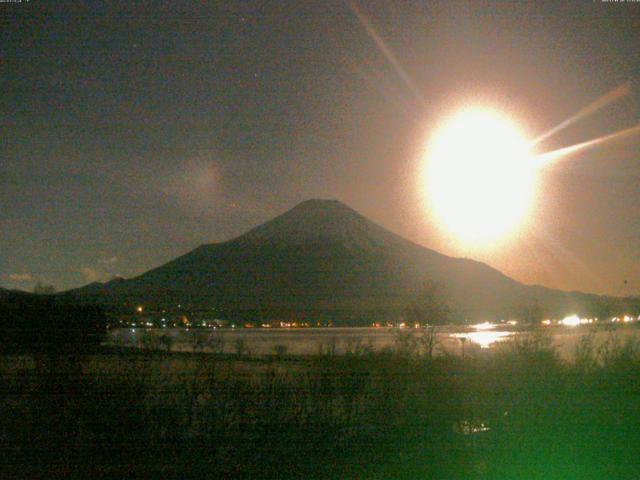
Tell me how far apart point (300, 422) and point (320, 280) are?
77.3 meters

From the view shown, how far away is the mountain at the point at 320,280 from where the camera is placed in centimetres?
5938

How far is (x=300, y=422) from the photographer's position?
997 centimetres

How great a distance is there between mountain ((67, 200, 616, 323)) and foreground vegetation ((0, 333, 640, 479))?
1320 inches

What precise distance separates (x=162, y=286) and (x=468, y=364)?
66.6 m

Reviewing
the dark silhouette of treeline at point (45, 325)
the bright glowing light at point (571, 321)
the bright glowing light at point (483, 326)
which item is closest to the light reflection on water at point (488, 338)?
the bright glowing light at point (571, 321)

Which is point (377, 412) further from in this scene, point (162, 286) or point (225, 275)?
point (225, 275)

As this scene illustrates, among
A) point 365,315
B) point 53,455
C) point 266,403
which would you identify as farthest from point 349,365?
point 365,315

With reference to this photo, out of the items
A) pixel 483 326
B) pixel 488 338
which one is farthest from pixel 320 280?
pixel 488 338

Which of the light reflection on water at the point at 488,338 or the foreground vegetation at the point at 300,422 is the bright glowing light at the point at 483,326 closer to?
the light reflection on water at the point at 488,338

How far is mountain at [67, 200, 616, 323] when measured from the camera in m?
59.4

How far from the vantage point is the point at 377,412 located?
419 inches

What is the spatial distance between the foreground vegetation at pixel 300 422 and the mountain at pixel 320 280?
3353 centimetres

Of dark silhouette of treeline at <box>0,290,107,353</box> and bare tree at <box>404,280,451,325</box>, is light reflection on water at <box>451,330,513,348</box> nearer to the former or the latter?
bare tree at <box>404,280,451,325</box>

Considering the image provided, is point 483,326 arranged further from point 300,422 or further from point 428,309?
point 300,422
